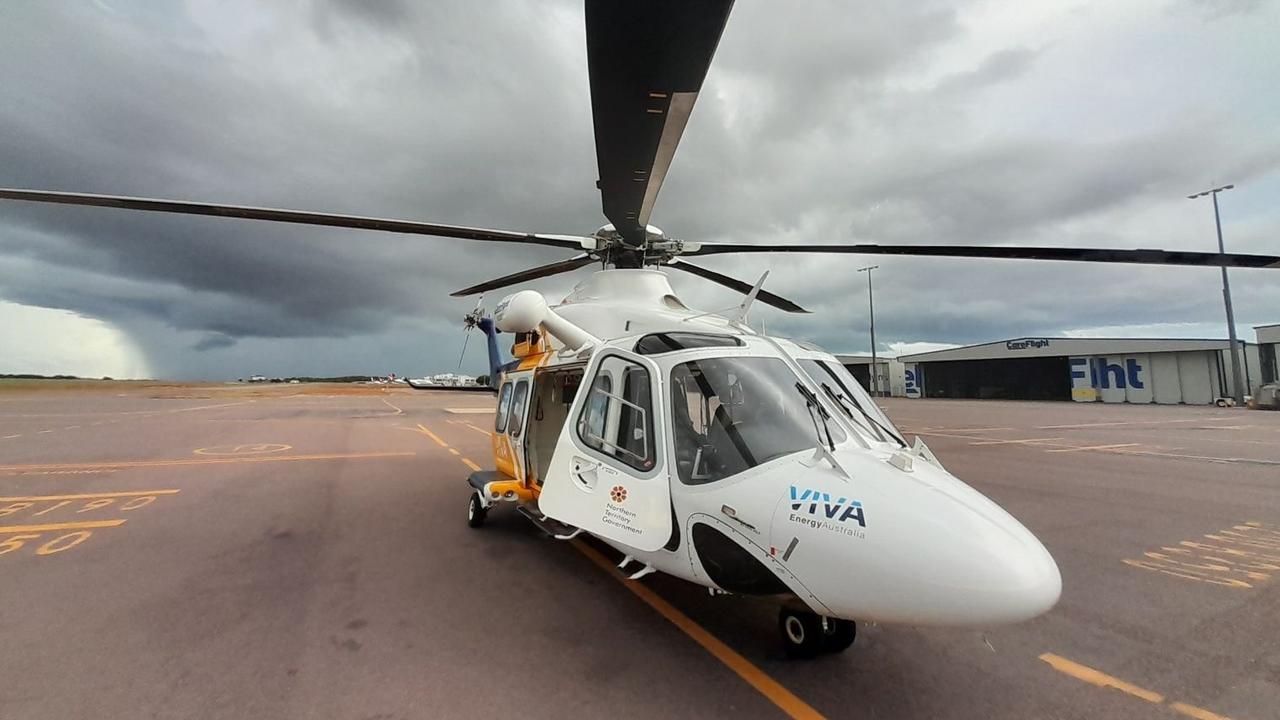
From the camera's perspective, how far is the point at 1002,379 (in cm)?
5325

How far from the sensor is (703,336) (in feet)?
14.3

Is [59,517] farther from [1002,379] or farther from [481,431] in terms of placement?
[1002,379]

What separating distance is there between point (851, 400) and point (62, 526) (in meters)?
9.99

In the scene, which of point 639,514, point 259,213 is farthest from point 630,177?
point 259,213

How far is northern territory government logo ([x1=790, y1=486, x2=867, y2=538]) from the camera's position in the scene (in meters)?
2.89

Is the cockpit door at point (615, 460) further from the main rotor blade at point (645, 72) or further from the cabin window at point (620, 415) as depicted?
the main rotor blade at point (645, 72)

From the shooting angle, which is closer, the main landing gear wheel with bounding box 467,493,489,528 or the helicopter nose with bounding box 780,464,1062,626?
the helicopter nose with bounding box 780,464,1062,626

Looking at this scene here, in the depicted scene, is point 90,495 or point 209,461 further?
point 209,461

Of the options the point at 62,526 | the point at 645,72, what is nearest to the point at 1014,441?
the point at 645,72

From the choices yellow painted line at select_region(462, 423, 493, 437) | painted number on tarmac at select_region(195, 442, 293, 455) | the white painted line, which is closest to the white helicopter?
painted number on tarmac at select_region(195, 442, 293, 455)

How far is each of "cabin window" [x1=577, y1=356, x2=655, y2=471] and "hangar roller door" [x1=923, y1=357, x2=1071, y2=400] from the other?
57048mm

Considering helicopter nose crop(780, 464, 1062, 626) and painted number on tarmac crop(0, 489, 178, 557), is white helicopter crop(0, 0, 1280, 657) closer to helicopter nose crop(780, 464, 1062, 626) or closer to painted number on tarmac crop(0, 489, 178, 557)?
helicopter nose crop(780, 464, 1062, 626)

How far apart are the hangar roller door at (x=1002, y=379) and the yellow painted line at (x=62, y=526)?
196 feet

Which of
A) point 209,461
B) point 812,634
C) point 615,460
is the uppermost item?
point 615,460
